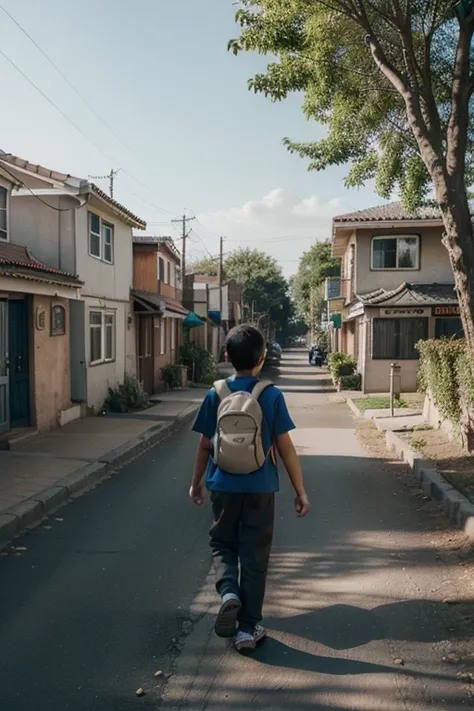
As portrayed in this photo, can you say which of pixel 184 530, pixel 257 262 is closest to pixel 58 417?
pixel 184 530

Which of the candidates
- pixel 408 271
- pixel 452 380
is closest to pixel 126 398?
pixel 452 380

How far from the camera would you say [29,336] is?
12.2m

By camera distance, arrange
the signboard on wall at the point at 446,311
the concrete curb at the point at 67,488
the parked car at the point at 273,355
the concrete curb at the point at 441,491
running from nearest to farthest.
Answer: the concrete curb at the point at 441,491
the concrete curb at the point at 67,488
the signboard on wall at the point at 446,311
the parked car at the point at 273,355

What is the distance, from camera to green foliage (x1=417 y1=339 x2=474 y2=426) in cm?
911

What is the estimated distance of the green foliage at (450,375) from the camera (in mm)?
9109

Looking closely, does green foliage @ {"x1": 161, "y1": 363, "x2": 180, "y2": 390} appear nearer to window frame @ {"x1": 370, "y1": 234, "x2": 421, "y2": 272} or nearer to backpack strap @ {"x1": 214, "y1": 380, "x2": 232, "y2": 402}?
window frame @ {"x1": 370, "y1": 234, "x2": 421, "y2": 272}

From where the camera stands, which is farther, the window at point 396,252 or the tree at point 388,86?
the window at point 396,252

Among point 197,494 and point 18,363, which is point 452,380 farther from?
point 18,363

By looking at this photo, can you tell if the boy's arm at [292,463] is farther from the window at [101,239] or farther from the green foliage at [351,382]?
the green foliage at [351,382]

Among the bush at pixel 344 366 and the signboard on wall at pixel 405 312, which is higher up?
the signboard on wall at pixel 405 312

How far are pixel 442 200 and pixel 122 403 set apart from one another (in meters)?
10.1

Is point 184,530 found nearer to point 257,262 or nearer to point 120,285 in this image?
point 120,285

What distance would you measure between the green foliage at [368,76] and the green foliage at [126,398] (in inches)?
288

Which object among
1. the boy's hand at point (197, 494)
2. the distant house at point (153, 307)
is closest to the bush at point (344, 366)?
the distant house at point (153, 307)
